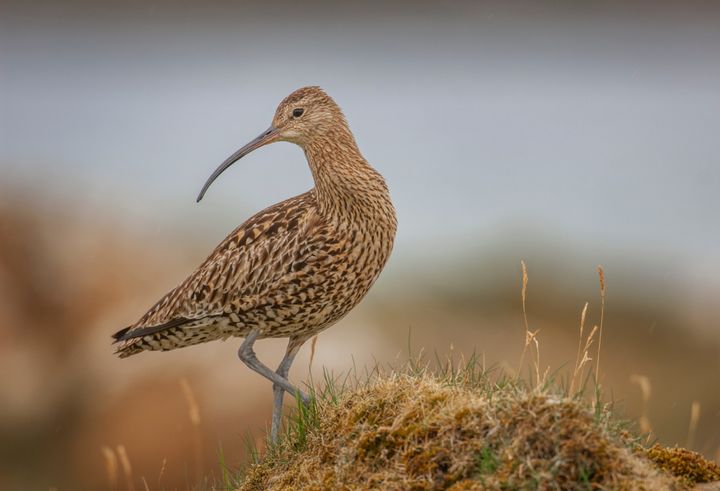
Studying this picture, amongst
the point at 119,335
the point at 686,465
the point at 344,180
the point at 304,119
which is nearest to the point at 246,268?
the point at 344,180

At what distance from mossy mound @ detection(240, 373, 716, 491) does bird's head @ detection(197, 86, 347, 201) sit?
279 cm

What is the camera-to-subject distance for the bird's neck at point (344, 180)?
8.12 metres

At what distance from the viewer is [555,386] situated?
18.8ft

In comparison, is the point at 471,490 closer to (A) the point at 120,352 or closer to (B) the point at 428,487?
(B) the point at 428,487

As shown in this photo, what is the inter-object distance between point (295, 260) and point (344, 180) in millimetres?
840

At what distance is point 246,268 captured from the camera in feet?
27.1

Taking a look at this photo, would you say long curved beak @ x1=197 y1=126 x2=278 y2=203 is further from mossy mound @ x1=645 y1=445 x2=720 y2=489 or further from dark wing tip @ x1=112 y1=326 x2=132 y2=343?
mossy mound @ x1=645 y1=445 x2=720 y2=489

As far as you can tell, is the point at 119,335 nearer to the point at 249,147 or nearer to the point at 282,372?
the point at 282,372

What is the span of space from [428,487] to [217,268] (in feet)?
12.4

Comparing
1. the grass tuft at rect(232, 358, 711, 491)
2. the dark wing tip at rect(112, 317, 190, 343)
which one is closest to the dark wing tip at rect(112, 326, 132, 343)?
the dark wing tip at rect(112, 317, 190, 343)

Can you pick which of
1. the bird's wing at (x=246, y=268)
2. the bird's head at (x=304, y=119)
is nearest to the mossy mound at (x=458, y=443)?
the bird's wing at (x=246, y=268)

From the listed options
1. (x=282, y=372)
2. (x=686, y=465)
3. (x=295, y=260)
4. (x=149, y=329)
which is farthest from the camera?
(x=149, y=329)

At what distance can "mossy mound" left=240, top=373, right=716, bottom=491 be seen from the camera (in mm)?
5117

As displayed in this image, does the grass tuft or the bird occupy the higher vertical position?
the bird
